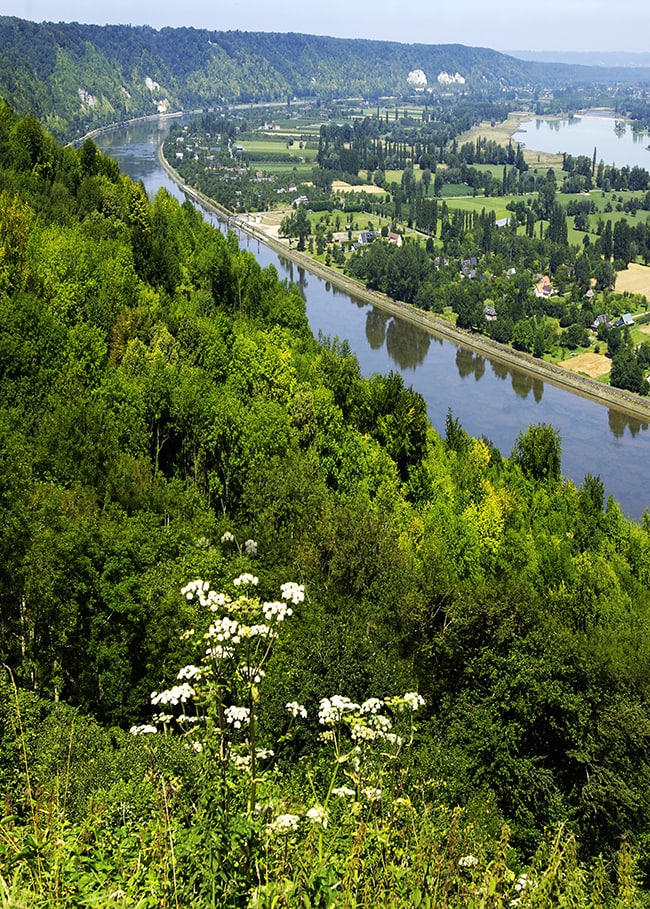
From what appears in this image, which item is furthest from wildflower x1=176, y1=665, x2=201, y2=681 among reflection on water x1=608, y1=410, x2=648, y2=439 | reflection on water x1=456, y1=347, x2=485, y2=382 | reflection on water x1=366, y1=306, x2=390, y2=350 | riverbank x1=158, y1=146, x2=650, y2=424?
reflection on water x1=366, y1=306, x2=390, y2=350

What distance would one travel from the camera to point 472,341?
44750mm

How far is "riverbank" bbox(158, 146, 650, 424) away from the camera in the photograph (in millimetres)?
36750

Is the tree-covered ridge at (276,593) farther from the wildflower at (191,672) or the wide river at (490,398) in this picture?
the wide river at (490,398)

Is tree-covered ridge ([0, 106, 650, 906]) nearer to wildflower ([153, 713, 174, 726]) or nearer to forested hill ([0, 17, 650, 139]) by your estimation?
wildflower ([153, 713, 174, 726])

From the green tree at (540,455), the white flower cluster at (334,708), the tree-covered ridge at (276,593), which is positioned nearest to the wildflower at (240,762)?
the tree-covered ridge at (276,593)

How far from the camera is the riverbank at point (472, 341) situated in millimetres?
36750

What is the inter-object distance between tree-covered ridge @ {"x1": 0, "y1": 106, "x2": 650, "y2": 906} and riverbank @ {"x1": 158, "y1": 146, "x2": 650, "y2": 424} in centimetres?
1404

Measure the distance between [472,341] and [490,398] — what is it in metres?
7.85

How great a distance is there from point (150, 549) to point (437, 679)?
13.2 ft

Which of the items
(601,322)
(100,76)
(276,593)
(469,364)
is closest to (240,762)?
(276,593)

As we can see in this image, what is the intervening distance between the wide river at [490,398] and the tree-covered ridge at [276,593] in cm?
742

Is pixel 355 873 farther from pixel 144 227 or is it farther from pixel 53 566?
pixel 144 227

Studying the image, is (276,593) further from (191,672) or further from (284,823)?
(284,823)

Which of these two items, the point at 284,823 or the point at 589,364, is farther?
the point at 589,364
